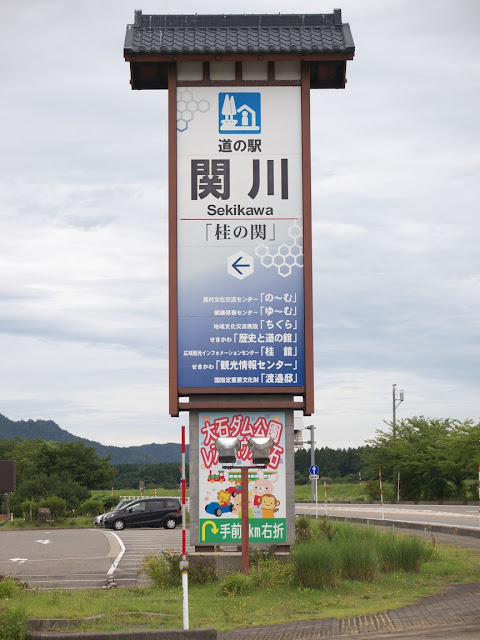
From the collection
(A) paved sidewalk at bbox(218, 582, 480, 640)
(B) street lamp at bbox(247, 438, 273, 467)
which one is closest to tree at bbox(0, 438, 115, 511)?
(B) street lamp at bbox(247, 438, 273, 467)

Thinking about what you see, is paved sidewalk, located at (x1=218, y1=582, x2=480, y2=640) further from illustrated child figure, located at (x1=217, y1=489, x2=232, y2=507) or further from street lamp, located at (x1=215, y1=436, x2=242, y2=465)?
illustrated child figure, located at (x1=217, y1=489, x2=232, y2=507)

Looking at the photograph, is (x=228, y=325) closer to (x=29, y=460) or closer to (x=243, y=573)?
(x=243, y=573)

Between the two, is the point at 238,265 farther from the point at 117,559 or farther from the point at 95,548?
the point at 95,548

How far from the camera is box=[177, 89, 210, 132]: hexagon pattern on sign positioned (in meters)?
21.7

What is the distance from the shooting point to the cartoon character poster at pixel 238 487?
20203mm

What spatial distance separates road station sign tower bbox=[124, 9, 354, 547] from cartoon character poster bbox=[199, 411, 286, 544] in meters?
0.02

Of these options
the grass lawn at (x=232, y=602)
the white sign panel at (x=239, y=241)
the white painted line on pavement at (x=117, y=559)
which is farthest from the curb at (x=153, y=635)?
the white painted line on pavement at (x=117, y=559)

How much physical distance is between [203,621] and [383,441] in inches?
1807

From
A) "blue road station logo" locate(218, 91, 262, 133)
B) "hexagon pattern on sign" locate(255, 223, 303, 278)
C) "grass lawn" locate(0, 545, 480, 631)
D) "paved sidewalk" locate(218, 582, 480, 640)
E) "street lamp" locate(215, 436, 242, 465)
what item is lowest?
"grass lawn" locate(0, 545, 480, 631)

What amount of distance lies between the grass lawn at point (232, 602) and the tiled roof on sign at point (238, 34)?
11.5 meters

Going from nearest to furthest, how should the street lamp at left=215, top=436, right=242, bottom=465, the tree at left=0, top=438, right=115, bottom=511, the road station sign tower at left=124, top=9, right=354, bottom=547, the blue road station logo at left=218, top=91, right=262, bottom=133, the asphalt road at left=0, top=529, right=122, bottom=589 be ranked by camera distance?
the street lamp at left=215, top=436, right=242, bottom=465, the road station sign tower at left=124, top=9, right=354, bottom=547, the asphalt road at left=0, top=529, right=122, bottom=589, the blue road station logo at left=218, top=91, right=262, bottom=133, the tree at left=0, top=438, right=115, bottom=511

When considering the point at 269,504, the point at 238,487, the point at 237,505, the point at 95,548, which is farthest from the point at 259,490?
the point at 95,548

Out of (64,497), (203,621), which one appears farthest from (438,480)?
(203,621)

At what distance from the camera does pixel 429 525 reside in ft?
97.8
